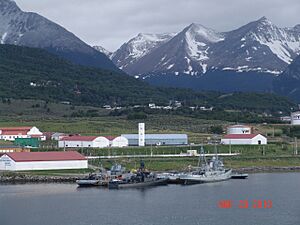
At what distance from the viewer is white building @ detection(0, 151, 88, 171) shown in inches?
2712

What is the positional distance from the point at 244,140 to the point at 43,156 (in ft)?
88.8

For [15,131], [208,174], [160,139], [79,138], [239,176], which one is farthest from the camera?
[15,131]

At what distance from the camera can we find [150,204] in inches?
2015

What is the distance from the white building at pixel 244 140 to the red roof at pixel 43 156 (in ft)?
71.9

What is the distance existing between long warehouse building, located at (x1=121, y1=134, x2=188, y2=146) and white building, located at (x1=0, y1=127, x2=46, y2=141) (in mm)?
9724

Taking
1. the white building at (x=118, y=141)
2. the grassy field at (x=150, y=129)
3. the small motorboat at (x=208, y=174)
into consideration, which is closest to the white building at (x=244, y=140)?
the grassy field at (x=150, y=129)

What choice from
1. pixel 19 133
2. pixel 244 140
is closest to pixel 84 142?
pixel 19 133

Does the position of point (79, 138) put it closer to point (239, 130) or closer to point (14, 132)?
point (14, 132)

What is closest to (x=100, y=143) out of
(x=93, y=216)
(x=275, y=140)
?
(x=275, y=140)

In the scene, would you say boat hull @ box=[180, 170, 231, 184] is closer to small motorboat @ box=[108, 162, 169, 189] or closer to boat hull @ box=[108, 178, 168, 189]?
small motorboat @ box=[108, 162, 169, 189]

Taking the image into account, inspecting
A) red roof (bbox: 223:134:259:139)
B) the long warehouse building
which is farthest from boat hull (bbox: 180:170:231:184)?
red roof (bbox: 223:134:259:139)

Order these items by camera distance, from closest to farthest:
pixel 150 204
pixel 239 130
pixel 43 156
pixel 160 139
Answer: pixel 150 204, pixel 43 156, pixel 160 139, pixel 239 130

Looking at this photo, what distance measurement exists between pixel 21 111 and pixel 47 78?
34.2m

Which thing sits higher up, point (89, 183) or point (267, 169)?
point (267, 169)
